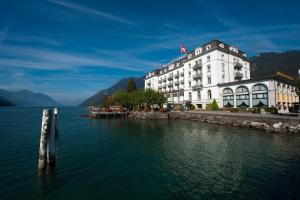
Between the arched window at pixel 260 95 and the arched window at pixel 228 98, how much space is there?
645 centimetres

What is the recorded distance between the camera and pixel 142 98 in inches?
2847

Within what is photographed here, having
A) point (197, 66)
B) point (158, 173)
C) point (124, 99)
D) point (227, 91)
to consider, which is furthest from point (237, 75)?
point (158, 173)

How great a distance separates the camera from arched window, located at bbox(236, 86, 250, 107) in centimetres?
5150

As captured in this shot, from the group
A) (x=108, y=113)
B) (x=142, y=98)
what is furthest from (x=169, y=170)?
(x=108, y=113)

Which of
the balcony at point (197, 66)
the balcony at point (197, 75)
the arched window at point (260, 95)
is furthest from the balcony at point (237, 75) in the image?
the arched window at point (260, 95)

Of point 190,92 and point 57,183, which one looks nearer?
point 57,183

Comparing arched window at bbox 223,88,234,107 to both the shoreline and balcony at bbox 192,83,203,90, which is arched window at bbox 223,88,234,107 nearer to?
balcony at bbox 192,83,203,90

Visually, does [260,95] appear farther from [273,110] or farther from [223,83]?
[223,83]

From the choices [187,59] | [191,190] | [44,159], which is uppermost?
[187,59]

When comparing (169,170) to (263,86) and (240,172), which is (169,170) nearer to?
(240,172)

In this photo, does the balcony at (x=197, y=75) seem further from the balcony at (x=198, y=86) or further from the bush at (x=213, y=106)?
the bush at (x=213, y=106)

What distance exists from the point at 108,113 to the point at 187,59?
3717 centimetres

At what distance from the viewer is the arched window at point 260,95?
47.8m

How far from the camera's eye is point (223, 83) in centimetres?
5878
